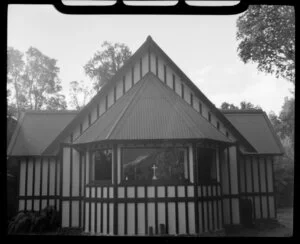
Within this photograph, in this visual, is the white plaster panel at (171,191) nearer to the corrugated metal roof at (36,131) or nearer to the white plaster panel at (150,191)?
the white plaster panel at (150,191)

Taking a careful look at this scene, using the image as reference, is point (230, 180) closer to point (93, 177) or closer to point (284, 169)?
point (93, 177)

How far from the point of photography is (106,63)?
28.9 m

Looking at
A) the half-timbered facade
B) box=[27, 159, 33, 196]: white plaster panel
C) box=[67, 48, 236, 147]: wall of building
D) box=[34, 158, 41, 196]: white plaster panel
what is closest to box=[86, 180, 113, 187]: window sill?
the half-timbered facade

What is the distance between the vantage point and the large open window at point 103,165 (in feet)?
33.8

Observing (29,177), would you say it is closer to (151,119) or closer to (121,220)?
(121,220)

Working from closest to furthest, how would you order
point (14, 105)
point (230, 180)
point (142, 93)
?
1. point (142, 93)
2. point (230, 180)
3. point (14, 105)

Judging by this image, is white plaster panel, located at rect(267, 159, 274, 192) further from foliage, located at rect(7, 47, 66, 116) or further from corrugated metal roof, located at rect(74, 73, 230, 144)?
foliage, located at rect(7, 47, 66, 116)

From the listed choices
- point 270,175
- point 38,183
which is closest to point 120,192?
point 38,183

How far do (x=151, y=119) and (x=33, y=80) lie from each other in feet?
42.1

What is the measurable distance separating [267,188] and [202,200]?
4.53m

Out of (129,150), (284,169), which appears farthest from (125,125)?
(284,169)

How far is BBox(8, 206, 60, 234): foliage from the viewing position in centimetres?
1088

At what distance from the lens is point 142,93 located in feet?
37.1

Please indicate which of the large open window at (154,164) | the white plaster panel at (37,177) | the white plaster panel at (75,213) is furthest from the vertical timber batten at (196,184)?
the white plaster panel at (37,177)
